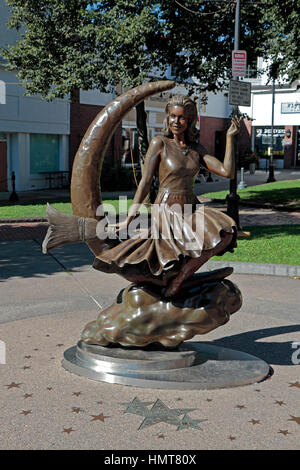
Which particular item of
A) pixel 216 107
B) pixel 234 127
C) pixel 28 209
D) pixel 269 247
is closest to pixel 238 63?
pixel 269 247

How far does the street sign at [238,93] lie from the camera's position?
12.4 m

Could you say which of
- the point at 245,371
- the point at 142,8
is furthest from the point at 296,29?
the point at 245,371

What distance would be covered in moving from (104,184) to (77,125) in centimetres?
384

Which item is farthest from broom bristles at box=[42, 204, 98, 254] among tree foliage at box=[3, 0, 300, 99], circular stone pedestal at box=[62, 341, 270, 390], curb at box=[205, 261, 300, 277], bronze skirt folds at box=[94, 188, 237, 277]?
tree foliage at box=[3, 0, 300, 99]

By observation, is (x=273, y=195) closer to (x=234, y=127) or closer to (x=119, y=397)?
(x=234, y=127)

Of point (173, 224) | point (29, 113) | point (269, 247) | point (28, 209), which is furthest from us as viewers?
point (29, 113)

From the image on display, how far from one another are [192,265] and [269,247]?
696 cm

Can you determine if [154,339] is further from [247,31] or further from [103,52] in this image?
[247,31]

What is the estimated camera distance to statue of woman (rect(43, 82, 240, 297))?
4766 millimetres

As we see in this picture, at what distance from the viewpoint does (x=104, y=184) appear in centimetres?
2644

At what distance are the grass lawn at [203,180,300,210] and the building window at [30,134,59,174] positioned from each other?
8580mm

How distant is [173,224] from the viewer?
16.1 ft

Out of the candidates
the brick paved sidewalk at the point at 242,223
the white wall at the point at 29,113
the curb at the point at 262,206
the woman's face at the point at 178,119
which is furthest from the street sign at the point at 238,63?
the white wall at the point at 29,113

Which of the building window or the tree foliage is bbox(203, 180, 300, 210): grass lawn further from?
the building window
